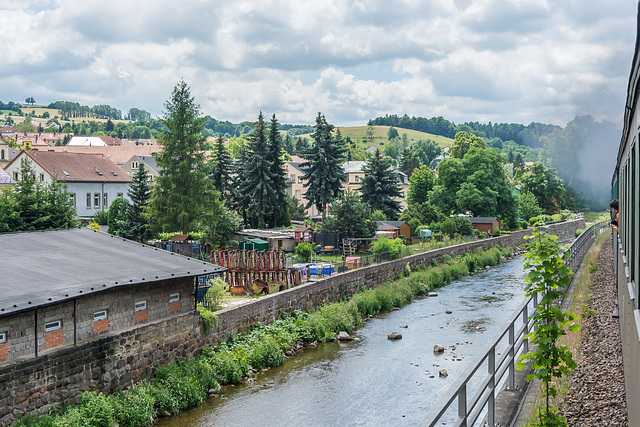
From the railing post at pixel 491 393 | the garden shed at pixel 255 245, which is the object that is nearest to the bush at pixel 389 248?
the garden shed at pixel 255 245

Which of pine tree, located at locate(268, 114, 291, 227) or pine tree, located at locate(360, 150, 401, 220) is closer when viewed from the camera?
pine tree, located at locate(268, 114, 291, 227)

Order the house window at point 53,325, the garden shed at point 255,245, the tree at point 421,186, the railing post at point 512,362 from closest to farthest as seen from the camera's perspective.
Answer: the railing post at point 512,362 → the house window at point 53,325 → the garden shed at point 255,245 → the tree at point 421,186

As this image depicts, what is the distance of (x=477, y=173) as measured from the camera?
6225 cm

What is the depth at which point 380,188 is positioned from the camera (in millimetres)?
58750

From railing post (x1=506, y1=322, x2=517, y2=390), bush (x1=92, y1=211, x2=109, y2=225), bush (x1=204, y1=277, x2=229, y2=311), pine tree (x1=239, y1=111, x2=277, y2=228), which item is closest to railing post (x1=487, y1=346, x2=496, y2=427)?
railing post (x1=506, y1=322, x2=517, y2=390)

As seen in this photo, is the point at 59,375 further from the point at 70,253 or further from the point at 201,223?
the point at 201,223

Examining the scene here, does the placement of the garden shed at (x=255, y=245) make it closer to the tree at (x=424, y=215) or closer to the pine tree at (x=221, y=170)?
the pine tree at (x=221, y=170)

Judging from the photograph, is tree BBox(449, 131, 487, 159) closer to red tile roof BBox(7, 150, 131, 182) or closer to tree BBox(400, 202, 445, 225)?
tree BBox(400, 202, 445, 225)

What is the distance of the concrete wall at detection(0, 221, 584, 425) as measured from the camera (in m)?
12.1

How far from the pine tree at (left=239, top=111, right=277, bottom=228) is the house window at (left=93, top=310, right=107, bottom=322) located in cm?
3765

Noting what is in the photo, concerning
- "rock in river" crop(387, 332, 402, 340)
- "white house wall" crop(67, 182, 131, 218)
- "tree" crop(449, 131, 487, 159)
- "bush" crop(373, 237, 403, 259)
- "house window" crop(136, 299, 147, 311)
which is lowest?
"rock in river" crop(387, 332, 402, 340)

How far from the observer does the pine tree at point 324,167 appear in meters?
56.4

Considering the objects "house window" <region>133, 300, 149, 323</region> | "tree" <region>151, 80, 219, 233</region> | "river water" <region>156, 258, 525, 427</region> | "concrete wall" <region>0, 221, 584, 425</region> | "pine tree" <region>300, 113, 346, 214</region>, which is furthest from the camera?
"pine tree" <region>300, 113, 346, 214</region>

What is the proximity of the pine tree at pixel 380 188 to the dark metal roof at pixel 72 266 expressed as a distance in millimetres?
41351
